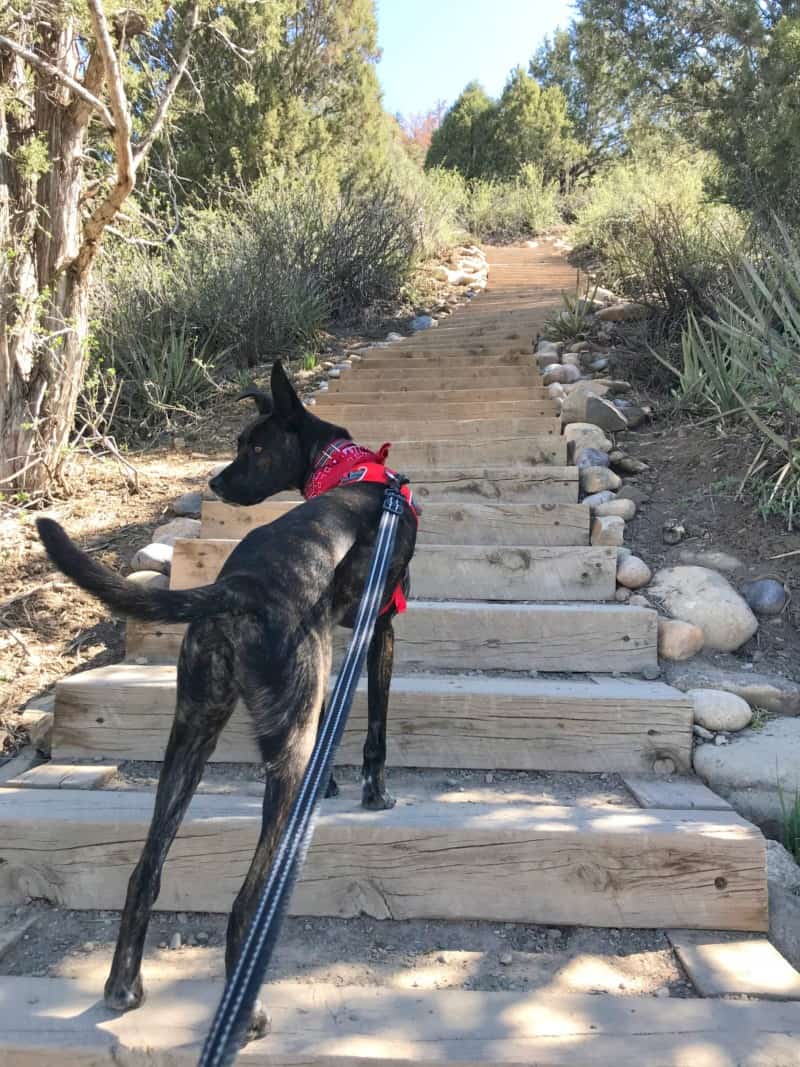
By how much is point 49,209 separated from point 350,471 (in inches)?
129

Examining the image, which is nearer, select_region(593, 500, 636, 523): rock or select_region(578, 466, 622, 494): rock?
select_region(593, 500, 636, 523): rock

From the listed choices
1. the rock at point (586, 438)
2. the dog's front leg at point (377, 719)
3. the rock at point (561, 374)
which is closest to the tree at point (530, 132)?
the rock at point (561, 374)

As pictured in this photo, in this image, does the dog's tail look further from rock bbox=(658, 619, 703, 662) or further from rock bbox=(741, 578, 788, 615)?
rock bbox=(741, 578, 788, 615)

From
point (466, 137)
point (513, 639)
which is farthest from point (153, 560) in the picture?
point (466, 137)

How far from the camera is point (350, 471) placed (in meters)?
2.35

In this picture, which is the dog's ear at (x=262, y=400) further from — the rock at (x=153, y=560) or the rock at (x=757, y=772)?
the rock at (x=757, y=772)

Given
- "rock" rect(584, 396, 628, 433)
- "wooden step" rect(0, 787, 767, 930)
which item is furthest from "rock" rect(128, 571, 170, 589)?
"rock" rect(584, 396, 628, 433)

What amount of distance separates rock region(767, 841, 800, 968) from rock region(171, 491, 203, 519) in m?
3.23

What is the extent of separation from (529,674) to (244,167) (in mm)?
11971

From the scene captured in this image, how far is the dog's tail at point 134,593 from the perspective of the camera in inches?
54.6

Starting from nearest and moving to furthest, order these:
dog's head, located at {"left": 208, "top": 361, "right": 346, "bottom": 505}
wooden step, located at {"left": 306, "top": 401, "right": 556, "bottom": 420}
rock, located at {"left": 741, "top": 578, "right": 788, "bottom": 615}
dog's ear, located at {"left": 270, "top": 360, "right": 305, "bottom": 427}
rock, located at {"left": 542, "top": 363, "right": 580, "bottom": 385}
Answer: dog's ear, located at {"left": 270, "top": 360, "right": 305, "bottom": 427} < dog's head, located at {"left": 208, "top": 361, "right": 346, "bottom": 505} < rock, located at {"left": 741, "top": 578, "right": 788, "bottom": 615} < wooden step, located at {"left": 306, "top": 401, "right": 556, "bottom": 420} < rock, located at {"left": 542, "top": 363, "right": 580, "bottom": 385}

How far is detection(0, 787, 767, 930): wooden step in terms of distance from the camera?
192cm

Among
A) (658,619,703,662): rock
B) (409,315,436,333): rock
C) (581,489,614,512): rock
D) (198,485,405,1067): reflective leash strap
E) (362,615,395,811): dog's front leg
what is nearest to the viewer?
(198,485,405,1067): reflective leash strap

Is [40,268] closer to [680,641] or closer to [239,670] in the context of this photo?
[239,670]
